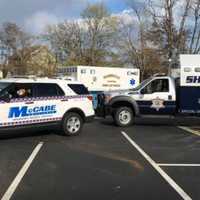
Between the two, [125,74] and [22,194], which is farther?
[125,74]

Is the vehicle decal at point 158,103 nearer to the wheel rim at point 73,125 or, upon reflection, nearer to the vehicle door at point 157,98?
the vehicle door at point 157,98

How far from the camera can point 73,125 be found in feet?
48.4

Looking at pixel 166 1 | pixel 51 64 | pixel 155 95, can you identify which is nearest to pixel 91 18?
pixel 51 64

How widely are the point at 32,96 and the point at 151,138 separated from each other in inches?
153

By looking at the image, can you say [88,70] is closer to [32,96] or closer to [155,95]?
[155,95]

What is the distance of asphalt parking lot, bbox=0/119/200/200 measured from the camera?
7.48 m

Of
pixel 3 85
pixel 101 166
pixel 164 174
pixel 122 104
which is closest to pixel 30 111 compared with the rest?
pixel 3 85

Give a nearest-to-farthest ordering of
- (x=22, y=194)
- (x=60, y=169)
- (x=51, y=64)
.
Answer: (x=22, y=194) < (x=60, y=169) < (x=51, y=64)

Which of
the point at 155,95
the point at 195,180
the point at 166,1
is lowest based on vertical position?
the point at 195,180

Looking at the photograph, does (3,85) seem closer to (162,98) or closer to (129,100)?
(129,100)

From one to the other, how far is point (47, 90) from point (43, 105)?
54cm

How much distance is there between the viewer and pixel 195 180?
8.42 meters

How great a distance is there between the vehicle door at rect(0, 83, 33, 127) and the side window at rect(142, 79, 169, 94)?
5.70 m

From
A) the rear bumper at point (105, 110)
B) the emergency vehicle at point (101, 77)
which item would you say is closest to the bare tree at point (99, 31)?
the emergency vehicle at point (101, 77)
